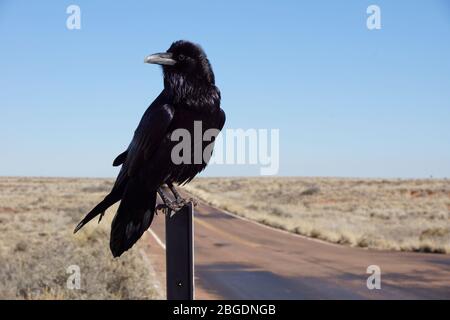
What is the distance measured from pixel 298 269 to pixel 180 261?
19.7 m

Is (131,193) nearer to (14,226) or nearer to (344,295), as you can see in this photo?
(344,295)

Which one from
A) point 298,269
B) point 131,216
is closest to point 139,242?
point 298,269

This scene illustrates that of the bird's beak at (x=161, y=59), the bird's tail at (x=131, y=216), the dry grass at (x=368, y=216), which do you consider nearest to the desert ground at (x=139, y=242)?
the dry grass at (x=368, y=216)

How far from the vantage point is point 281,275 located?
65.5ft

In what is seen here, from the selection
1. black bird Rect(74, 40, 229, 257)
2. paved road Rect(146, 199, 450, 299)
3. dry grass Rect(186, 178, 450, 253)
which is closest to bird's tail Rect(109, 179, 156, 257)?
black bird Rect(74, 40, 229, 257)

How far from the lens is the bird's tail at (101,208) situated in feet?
5.26

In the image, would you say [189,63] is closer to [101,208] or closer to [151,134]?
[151,134]

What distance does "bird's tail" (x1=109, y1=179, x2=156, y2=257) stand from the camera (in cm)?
161

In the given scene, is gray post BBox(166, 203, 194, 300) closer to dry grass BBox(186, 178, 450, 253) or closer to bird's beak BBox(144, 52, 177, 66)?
bird's beak BBox(144, 52, 177, 66)

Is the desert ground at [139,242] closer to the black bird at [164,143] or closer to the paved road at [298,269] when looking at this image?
the black bird at [164,143]

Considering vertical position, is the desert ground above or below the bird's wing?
below

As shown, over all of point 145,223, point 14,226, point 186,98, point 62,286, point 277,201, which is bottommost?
point 277,201

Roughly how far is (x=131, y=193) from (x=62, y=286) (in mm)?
12697
